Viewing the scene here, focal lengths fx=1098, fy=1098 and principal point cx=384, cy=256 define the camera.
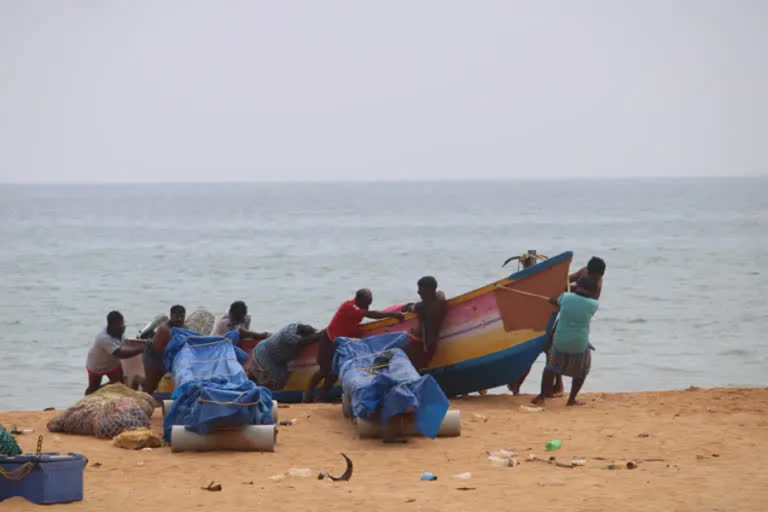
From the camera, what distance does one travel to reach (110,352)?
40.5ft

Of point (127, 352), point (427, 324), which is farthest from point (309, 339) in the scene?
point (127, 352)

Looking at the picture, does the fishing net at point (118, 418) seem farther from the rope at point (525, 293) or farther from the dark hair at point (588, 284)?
the dark hair at point (588, 284)

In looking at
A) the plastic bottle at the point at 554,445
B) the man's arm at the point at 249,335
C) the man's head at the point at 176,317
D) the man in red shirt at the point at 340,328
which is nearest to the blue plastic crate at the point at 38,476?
the plastic bottle at the point at 554,445

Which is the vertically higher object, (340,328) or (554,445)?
(340,328)

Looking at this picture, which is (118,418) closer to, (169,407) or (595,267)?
(169,407)

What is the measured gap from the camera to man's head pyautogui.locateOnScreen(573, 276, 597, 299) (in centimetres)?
1152

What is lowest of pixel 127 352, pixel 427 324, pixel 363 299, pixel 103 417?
pixel 103 417

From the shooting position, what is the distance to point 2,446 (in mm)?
7723

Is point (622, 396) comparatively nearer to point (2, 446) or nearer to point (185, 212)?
point (2, 446)

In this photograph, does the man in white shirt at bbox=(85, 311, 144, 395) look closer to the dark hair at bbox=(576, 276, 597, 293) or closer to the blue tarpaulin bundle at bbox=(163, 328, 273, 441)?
the blue tarpaulin bundle at bbox=(163, 328, 273, 441)

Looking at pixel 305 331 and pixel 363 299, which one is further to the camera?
pixel 305 331

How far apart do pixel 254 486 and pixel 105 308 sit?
23.1m

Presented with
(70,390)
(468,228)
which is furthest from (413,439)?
(468,228)

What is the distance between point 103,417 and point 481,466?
3.69m
